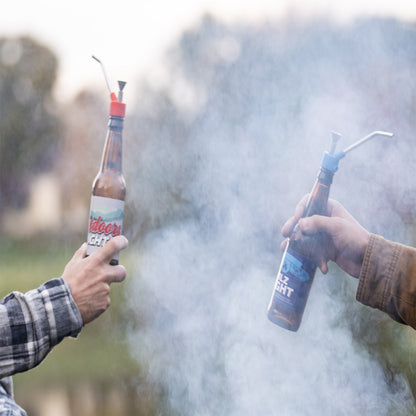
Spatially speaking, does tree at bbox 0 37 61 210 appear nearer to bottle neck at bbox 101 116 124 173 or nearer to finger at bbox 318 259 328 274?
bottle neck at bbox 101 116 124 173

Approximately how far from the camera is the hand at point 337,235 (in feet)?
3.69

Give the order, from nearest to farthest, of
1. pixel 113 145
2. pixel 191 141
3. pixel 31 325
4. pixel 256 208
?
pixel 31 325, pixel 113 145, pixel 256 208, pixel 191 141

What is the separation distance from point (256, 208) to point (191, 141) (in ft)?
1.18

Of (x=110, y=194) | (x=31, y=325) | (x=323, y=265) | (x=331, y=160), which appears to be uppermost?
(x=331, y=160)

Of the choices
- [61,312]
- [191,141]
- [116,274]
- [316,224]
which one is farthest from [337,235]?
[191,141]

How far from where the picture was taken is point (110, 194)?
1.02 meters

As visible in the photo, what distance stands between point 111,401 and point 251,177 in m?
1.09

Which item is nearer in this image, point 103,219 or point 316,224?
point 103,219

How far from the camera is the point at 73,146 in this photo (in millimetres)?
2014

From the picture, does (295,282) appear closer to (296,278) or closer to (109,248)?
(296,278)

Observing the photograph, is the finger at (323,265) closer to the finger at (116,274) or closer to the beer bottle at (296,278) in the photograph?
the beer bottle at (296,278)

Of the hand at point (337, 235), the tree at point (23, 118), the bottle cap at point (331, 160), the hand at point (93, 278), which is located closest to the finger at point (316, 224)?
the hand at point (337, 235)

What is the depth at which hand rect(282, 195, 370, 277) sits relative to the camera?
113 cm

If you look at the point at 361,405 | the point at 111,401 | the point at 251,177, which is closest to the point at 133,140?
the point at 251,177
